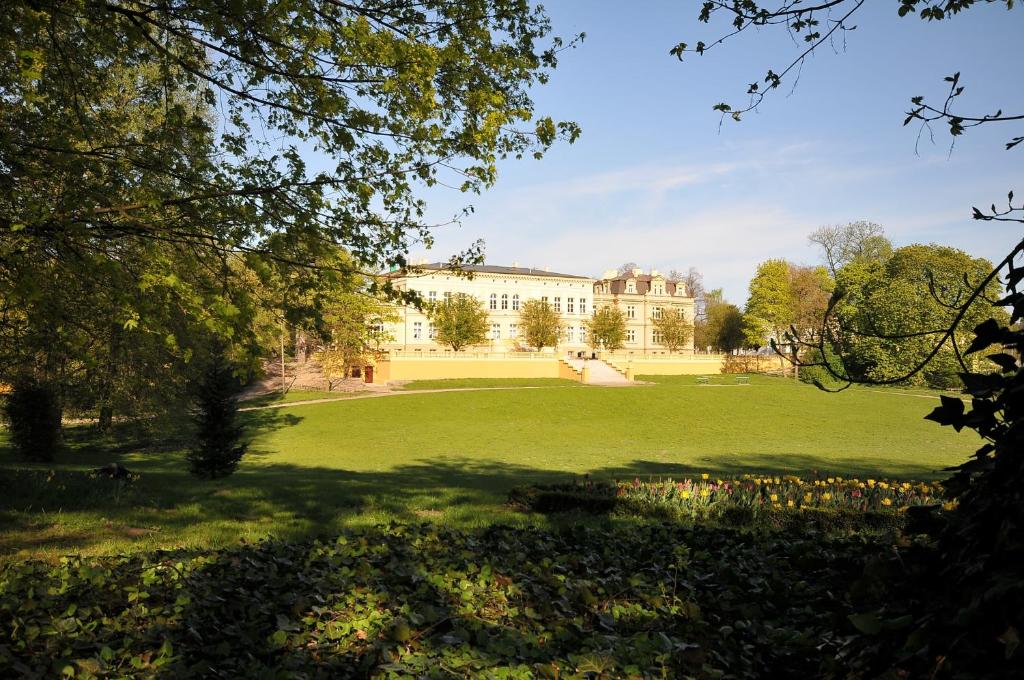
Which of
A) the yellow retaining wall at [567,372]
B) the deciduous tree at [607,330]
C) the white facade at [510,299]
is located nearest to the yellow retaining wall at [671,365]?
the yellow retaining wall at [567,372]

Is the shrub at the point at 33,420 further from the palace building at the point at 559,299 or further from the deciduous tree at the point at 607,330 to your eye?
the deciduous tree at the point at 607,330

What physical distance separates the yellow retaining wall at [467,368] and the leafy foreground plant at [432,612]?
155 ft

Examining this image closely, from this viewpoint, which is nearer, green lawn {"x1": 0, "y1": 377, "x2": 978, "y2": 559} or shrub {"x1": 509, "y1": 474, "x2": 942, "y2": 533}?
shrub {"x1": 509, "y1": 474, "x2": 942, "y2": 533}

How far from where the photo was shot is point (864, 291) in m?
52.3

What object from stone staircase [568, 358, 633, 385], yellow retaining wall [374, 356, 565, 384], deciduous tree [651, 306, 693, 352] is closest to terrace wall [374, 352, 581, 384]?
yellow retaining wall [374, 356, 565, 384]

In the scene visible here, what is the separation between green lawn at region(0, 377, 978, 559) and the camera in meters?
8.07

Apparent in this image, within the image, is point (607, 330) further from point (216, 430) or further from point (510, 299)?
point (216, 430)

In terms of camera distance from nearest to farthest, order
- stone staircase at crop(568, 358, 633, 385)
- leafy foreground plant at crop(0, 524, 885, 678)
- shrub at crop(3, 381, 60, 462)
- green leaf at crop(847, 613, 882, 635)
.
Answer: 1. green leaf at crop(847, 613, 882, 635)
2. leafy foreground plant at crop(0, 524, 885, 678)
3. shrub at crop(3, 381, 60, 462)
4. stone staircase at crop(568, 358, 633, 385)

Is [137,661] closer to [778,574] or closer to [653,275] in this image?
[778,574]

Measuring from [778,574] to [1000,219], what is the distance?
309 cm

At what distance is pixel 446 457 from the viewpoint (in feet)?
66.6

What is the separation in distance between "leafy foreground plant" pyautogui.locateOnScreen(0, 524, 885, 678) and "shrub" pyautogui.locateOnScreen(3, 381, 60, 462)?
45.4 ft

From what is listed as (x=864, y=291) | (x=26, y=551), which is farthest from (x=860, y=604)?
(x=864, y=291)

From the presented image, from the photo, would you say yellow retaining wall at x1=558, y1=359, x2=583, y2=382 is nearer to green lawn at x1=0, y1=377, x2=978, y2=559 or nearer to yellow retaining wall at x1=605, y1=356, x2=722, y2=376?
yellow retaining wall at x1=605, y1=356, x2=722, y2=376
